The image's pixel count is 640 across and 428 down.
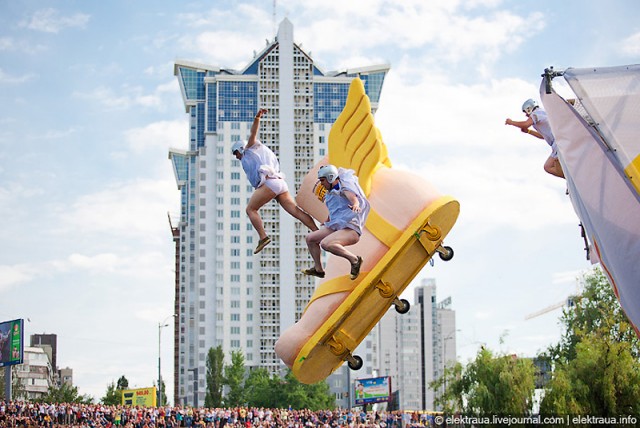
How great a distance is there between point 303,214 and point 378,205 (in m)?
1.22

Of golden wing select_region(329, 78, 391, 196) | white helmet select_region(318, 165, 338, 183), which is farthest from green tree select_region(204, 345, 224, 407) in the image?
white helmet select_region(318, 165, 338, 183)

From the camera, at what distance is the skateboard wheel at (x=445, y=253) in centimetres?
1462

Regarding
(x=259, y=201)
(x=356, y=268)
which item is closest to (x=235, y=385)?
(x=259, y=201)

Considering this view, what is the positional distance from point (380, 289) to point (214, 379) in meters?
81.3

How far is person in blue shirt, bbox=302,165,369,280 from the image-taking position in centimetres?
1350

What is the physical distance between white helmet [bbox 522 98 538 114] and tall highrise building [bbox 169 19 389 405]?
9564cm

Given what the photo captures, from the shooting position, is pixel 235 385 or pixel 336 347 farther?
pixel 235 385

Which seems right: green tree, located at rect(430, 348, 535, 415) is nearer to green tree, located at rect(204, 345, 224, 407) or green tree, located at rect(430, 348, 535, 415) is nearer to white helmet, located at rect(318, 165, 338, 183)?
white helmet, located at rect(318, 165, 338, 183)

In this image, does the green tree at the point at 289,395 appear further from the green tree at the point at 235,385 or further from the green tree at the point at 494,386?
the green tree at the point at 494,386

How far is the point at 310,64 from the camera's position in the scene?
114m

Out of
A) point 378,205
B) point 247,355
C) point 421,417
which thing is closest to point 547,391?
point 421,417

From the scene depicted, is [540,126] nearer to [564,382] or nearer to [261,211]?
[564,382]

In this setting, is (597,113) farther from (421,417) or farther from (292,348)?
(421,417)

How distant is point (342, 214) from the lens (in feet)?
45.8
